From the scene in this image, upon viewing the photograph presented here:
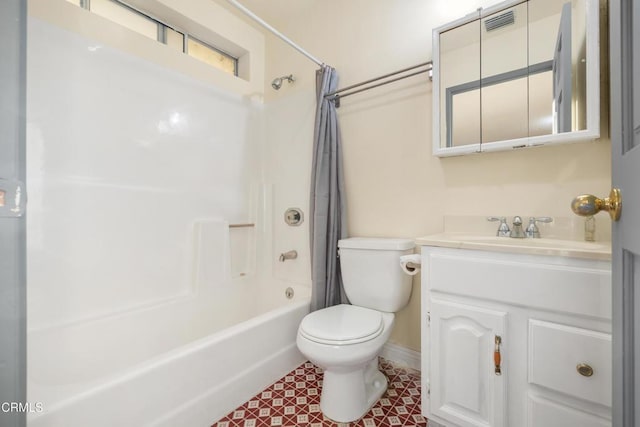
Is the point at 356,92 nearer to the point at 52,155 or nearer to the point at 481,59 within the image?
the point at 481,59

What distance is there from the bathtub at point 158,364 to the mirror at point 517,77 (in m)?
1.34

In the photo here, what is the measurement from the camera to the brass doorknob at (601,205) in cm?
54

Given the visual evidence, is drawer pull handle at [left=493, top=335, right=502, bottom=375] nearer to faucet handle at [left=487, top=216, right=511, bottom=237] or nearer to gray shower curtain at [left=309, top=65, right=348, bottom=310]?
faucet handle at [left=487, top=216, right=511, bottom=237]

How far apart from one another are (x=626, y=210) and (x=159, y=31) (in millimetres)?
2365

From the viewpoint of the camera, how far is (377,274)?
1.56m

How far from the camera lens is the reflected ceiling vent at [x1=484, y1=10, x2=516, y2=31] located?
4.42 feet

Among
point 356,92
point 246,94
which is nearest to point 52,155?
point 246,94

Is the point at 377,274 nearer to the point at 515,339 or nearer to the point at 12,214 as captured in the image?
the point at 515,339

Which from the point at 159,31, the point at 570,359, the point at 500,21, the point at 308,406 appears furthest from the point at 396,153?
the point at 159,31

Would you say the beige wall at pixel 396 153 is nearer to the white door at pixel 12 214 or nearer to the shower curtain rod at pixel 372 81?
the shower curtain rod at pixel 372 81

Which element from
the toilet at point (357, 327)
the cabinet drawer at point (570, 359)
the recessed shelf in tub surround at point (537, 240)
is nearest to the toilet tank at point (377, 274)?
the toilet at point (357, 327)

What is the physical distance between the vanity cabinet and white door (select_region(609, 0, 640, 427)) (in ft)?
1.28

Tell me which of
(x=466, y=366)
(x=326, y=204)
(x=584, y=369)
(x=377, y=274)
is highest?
(x=326, y=204)

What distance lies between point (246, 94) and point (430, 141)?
1427mm
